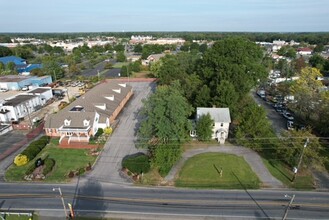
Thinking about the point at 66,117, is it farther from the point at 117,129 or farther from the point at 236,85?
the point at 236,85

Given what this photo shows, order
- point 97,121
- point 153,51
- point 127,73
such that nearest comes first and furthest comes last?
point 97,121 < point 127,73 < point 153,51

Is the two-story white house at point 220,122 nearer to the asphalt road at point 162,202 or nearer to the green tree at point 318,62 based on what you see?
the asphalt road at point 162,202

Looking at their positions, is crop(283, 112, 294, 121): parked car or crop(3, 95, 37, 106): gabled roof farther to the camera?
crop(3, 95, 37, 106): gabled roof

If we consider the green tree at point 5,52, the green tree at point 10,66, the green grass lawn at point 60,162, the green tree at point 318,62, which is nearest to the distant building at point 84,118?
the green grass lawn at point 60,162

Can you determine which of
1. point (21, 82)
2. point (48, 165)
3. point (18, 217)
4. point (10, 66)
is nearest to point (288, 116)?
point (48, 165)

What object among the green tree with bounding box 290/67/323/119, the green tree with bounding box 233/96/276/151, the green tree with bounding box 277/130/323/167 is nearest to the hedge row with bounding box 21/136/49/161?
the green tree with bounding box 233/96/276/151

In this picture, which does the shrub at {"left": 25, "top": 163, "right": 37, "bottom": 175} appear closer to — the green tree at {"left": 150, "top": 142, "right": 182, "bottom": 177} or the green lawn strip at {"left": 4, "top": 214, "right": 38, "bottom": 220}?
the green lawn strip at {"left": 4, "top": 214, "right": 38, "bottom": 220}

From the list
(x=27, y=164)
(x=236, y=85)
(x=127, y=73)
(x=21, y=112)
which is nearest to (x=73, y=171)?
(x=27, y=164)
